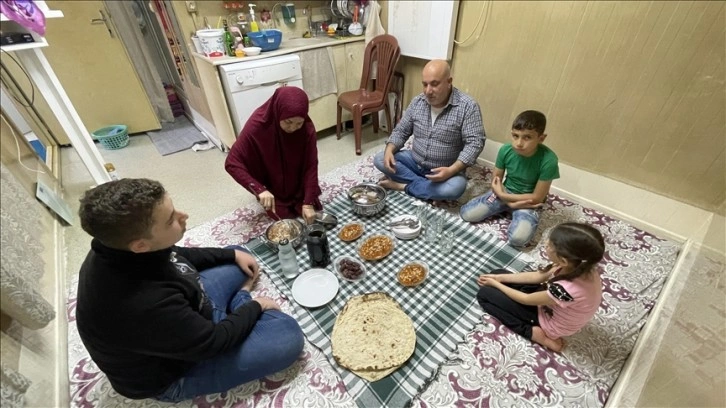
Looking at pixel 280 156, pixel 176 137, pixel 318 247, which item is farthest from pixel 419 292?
pixel 176 137

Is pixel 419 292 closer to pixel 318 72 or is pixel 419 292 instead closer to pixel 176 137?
pixel 318 72

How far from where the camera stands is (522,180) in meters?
1.74

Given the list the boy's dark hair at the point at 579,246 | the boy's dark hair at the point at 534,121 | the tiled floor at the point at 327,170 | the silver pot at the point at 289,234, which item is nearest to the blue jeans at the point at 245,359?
the silver pot at the point at 289,234

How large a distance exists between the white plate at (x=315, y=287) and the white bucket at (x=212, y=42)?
1.99 m

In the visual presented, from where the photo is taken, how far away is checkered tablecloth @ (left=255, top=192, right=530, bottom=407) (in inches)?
44.7

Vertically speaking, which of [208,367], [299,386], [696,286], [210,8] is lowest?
[299,386]

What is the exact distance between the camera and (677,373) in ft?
2.68

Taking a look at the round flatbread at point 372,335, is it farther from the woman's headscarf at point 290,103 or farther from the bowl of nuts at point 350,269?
the woman's headscarf at point 290,103

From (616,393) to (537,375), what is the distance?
259 mm

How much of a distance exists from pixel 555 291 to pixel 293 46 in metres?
2.69

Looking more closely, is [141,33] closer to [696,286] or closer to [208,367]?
[208,367]

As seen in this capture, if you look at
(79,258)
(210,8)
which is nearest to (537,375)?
(79,258)

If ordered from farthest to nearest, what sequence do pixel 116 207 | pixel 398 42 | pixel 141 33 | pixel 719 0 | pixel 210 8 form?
pixel 141 33, pixel 398 42, pixel 210 8, pixel 719 0, pixel 116 207

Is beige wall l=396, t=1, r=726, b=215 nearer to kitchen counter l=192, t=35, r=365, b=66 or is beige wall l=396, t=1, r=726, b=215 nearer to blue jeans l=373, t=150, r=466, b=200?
blue jeans l=373, t=150, r=466, b=200
